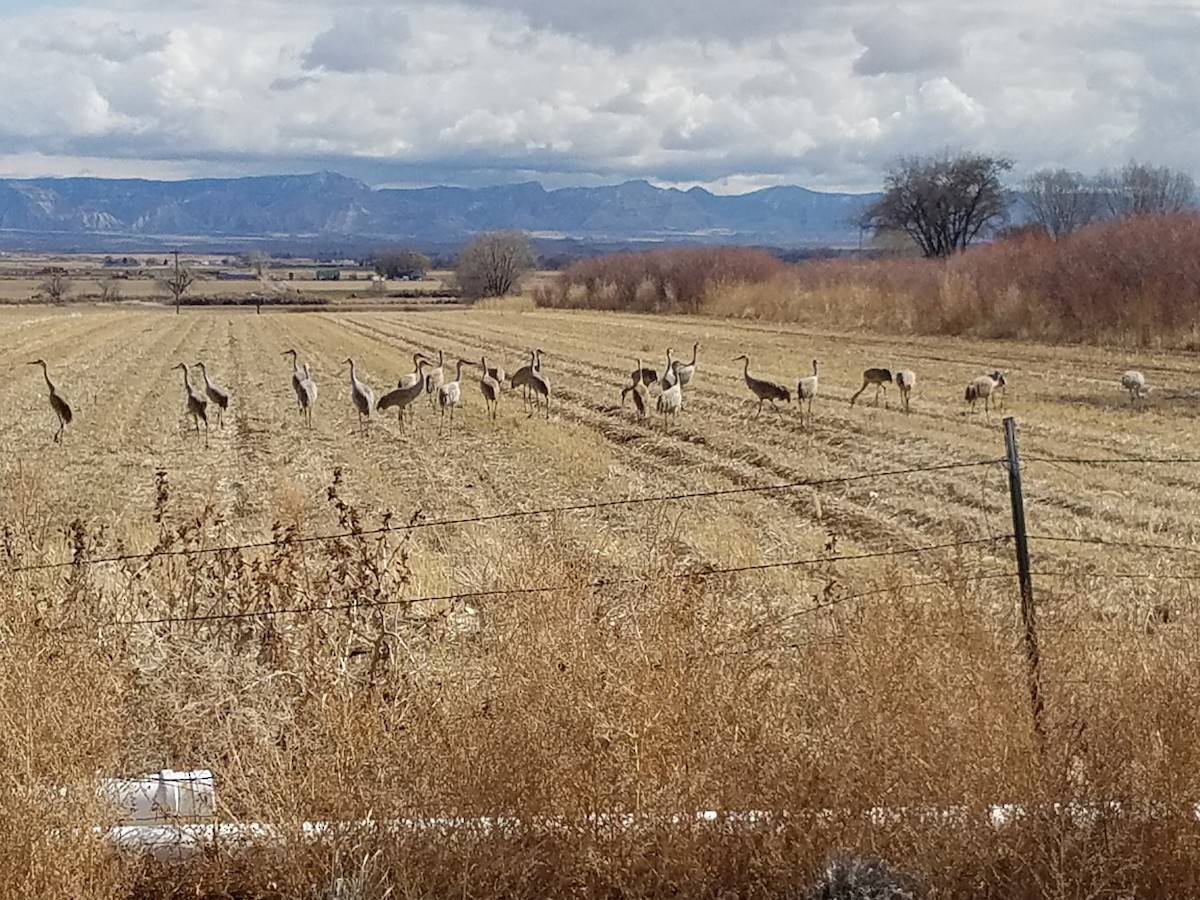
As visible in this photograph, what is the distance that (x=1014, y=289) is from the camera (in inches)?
1412

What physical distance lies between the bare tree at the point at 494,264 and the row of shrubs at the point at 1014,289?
1273 inches

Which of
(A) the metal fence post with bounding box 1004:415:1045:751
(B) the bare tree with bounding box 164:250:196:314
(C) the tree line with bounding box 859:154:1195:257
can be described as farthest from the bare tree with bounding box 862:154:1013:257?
(A) the metal fence post with bounding box 1004:415:1045:751

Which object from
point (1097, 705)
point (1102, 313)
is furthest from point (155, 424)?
point (1102, 313)

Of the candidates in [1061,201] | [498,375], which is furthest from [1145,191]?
[498,375]

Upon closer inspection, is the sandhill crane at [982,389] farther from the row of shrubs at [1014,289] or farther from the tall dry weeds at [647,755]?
the tall dry weeds at [647,755]

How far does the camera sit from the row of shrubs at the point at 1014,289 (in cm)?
3088

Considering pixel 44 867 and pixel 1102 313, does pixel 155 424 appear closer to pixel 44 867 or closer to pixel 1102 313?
pixel 44 867

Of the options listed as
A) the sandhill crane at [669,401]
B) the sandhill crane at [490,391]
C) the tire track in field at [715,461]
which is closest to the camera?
the tire track in field at [715,461]

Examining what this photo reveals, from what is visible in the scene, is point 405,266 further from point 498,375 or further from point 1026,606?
point 1026,606

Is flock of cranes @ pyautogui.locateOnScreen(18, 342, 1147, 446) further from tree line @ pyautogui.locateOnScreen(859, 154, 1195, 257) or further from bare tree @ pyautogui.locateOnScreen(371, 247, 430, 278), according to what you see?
bare tree @ pyautogui.locateOnScreen(371, 247, 430, 278)

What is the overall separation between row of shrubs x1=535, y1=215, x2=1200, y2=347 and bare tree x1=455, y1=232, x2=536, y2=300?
3232cm

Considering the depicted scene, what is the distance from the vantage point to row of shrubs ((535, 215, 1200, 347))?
30881 millimetres

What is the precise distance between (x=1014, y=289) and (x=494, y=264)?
56.9m

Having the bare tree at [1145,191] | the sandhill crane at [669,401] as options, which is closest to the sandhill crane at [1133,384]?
the sandhill crane at [669,401]
